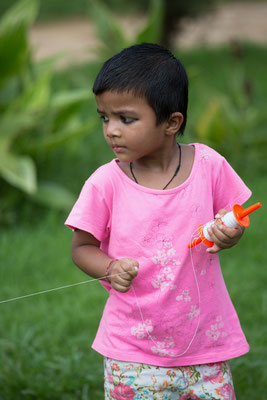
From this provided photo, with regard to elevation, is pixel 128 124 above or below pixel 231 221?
above

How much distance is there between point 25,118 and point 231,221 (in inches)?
121

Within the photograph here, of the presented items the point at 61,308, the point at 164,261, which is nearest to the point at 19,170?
the point at 61,308

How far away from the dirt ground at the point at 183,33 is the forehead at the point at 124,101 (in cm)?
970

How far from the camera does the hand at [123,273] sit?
185 cm

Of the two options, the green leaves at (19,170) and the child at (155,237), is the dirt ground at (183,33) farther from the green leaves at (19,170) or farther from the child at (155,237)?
the child at (155,237)

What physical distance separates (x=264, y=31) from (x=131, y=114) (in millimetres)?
13394

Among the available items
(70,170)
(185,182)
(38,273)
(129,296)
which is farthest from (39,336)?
(70,170)

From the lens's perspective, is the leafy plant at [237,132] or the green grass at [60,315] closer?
the green grass at [60,315]

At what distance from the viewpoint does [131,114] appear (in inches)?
73.6

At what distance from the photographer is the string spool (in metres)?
1.83

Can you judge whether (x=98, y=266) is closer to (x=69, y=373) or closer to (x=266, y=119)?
(x=69, y=373)

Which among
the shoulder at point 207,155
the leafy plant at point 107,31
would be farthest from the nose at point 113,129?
the leafy plant at point 107,31

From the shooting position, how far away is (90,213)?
197 cm

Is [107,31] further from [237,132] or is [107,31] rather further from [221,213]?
[221,213]
